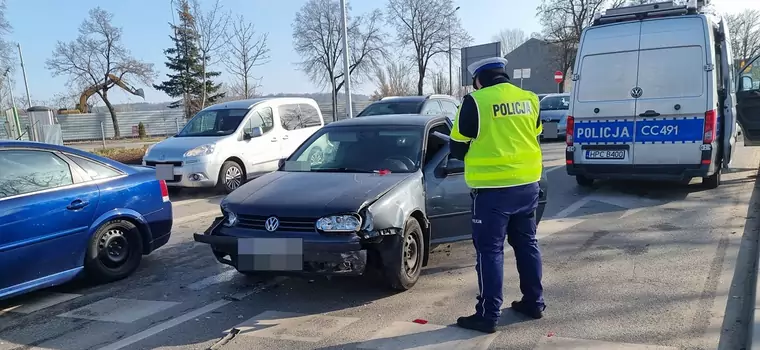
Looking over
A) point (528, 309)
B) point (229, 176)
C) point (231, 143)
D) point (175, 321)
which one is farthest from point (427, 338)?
point (231, 143)

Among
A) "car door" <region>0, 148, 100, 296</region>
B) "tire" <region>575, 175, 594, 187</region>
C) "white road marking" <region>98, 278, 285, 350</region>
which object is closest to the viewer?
"white road marking" <region>98, 278, 285, 350</region>

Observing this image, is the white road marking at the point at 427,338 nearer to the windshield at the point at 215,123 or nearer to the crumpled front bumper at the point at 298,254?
the crumpled front bumper at the point at 298,254

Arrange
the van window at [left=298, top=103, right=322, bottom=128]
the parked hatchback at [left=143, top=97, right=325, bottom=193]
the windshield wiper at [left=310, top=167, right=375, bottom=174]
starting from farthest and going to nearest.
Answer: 1. the van window at [left=298, top=103, right=322, bottom=128]
2. the parked hatchback at [left=143, top=97, right=325, bottom=193]
3. the windshield wiper at [left=310, top=167, right=375, bottom=174]

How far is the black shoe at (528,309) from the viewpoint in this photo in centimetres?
403

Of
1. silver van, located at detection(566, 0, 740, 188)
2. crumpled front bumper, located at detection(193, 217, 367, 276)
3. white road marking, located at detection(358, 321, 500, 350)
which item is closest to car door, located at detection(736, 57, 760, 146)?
silver van, located at detection(566, 0, 740, 188)

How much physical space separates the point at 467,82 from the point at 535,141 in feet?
53.8

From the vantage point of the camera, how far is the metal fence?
35719 millimetres

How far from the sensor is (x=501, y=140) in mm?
3773

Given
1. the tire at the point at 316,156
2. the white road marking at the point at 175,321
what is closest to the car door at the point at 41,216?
Result: the white road marking at the point at 175,321

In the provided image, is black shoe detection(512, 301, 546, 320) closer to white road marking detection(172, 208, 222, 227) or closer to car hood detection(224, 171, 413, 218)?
car hood detection(224, 171, 413, 218)

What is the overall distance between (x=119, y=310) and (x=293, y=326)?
5.05 ft

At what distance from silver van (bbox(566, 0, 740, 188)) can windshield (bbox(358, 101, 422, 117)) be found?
11.8 feet

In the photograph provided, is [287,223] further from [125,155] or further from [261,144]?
[125,155]

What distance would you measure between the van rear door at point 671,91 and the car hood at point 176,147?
7.00 m
